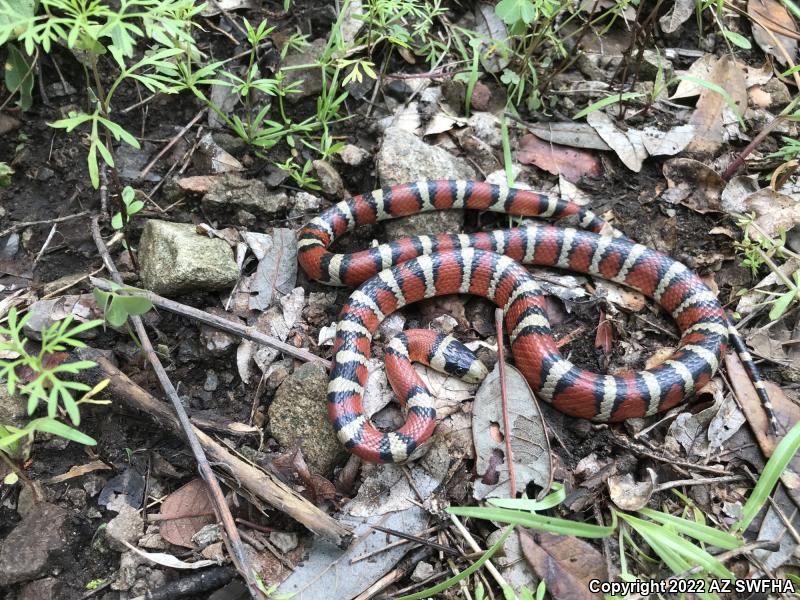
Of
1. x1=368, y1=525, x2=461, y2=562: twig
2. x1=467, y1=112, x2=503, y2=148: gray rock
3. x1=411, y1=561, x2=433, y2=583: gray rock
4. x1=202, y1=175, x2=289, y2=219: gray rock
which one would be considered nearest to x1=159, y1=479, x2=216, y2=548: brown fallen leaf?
x1=368, y1=525, x2=461, y2=562: twig

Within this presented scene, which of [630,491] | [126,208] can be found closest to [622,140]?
[630,491]

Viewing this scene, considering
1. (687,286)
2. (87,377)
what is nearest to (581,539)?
(687,286)

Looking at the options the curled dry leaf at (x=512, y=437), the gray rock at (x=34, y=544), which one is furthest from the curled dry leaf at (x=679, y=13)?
the gray rock at (x=34, y=544)

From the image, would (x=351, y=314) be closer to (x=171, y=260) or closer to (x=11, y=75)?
(x=171, y=260)

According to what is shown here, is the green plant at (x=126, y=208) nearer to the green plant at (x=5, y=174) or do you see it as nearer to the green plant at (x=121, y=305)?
the green plant at (x=121, y=305)

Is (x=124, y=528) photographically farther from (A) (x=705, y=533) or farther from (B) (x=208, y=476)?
(A) (x=705, y=533)

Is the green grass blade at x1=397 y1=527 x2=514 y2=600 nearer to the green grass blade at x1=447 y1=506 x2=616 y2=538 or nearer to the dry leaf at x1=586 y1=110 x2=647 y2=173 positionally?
the green grass blade at x1=447 y1=506 x2=616 y2=538
